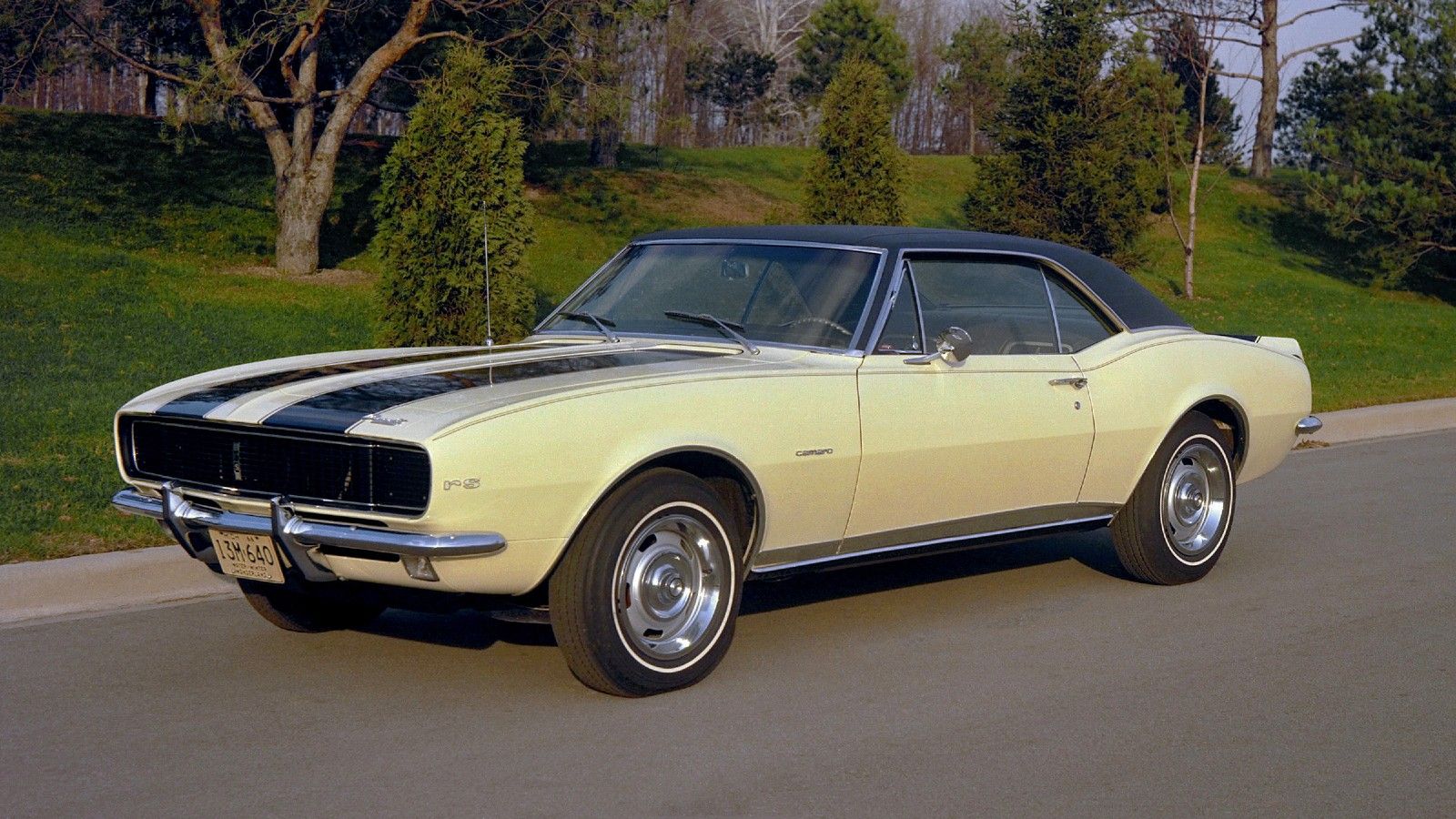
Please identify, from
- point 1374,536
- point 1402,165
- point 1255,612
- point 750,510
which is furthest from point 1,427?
point 1402,165

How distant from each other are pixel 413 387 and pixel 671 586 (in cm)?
110

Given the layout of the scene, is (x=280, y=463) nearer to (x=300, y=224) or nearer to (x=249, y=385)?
(x=249, y=385)

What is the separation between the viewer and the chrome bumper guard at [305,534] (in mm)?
4543

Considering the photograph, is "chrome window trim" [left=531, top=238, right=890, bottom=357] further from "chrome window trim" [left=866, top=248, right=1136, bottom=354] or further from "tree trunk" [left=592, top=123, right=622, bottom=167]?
"tree trunk" [left=592, top=123, right=622, bottom=167]

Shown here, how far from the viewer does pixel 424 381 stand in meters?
5.16

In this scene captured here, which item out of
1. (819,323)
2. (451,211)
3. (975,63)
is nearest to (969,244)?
(819,323)

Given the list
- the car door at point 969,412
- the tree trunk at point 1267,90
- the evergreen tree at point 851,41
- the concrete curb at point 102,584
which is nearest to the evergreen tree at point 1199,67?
the tree trunk at point 1267,90

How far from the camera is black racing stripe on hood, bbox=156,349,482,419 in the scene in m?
5.07

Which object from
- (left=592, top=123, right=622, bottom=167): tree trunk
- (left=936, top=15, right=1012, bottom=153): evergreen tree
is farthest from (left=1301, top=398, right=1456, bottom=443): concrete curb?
(left=936, top=15, right=1012, bottom=153): evergreen tree

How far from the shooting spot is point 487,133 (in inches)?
511

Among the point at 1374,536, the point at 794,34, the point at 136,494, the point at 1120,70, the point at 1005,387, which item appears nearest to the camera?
the point at 136,494

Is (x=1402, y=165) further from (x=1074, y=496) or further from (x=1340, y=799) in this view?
(x=1340, y=799)

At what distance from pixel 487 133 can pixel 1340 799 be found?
33.2 feet

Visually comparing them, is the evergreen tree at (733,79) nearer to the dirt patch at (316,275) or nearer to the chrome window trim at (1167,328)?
the dirt patch at (316,275)
